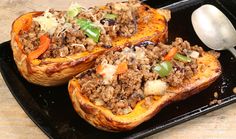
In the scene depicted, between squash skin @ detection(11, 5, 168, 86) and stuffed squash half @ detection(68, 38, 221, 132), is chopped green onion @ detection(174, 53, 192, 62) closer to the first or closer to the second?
stuffed squash half @ detection(68, 38, 221, 132)

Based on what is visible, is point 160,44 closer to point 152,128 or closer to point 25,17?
point 152,128

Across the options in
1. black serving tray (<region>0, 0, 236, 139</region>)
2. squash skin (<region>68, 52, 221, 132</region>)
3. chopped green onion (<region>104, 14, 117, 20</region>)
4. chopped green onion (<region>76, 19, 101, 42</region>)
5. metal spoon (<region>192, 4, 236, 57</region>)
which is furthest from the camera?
metal spoon (<region>192, 4, 236, 57</region>)

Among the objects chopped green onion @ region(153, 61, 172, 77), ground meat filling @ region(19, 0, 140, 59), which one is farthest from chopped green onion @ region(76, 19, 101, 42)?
chopped green onion @ region(153, 61, 172, 77)

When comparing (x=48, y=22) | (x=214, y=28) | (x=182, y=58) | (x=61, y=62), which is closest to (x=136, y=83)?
(x=182, y=58)

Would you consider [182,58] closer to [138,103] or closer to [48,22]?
[138,103]

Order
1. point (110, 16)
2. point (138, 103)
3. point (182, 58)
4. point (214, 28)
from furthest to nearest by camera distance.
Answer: point (214, 28)
point (110, 16)
point (182, 58)
point (138, 103)

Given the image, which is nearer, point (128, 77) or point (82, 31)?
point (128, 77)
